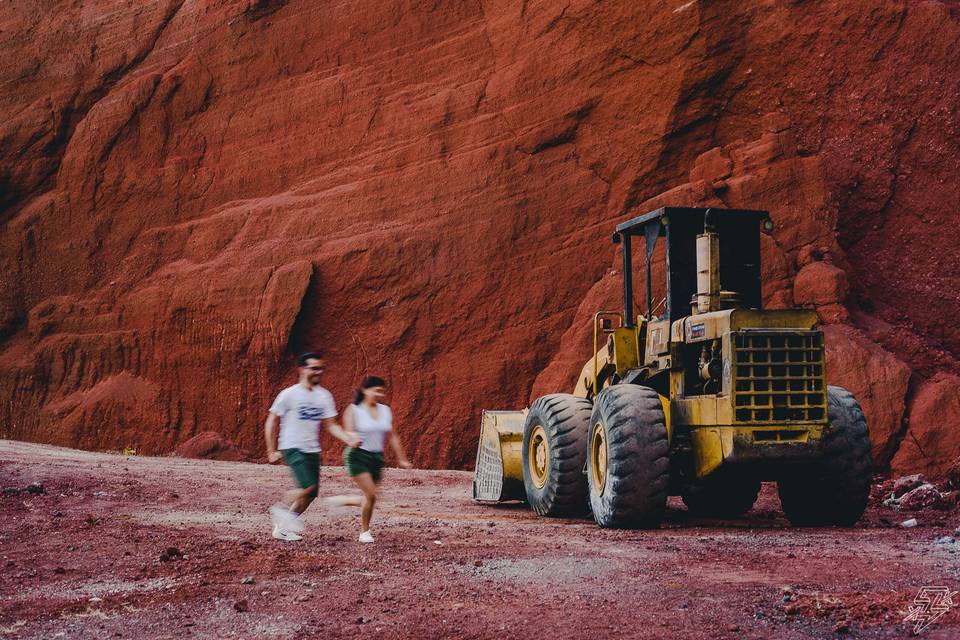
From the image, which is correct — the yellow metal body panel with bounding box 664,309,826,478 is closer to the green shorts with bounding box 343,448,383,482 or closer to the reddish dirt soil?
the reddish dirt soil

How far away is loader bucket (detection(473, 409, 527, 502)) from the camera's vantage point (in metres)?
13.7

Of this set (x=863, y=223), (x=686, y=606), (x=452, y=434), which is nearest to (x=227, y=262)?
(x=452, y=434)

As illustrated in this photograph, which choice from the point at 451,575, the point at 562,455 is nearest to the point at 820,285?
the point at 562,455

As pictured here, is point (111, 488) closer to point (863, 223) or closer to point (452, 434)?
point (452, 434)

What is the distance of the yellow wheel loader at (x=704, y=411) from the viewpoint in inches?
411

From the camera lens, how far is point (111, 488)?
14.1 meters

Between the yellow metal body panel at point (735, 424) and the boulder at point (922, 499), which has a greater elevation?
the yellow metal body panel at point (735, 424)

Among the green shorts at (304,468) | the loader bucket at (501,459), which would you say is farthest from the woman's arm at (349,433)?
the loader bucket at (501,459)

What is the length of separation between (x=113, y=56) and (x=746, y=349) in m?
24.1

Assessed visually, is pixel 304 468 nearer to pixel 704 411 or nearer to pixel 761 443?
pixel 704 411

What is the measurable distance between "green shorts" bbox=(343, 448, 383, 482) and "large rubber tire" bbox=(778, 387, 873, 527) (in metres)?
4.35

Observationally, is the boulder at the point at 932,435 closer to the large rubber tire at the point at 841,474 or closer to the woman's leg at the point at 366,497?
the large rubber tire at the point at 841,474

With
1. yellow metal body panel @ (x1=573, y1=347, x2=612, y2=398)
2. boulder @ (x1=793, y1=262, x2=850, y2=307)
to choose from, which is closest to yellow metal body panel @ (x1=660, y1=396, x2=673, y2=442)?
yellow metal body panel @ (x1=573, y1=347, x2=612, y2=398)

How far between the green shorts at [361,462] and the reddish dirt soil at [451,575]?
606 mm
